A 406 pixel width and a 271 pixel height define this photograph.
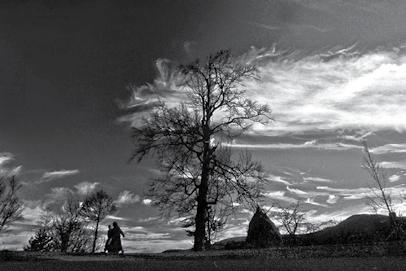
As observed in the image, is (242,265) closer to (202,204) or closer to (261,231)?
(202,204)

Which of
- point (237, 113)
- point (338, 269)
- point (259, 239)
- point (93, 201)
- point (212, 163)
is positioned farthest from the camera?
point (93, 201)

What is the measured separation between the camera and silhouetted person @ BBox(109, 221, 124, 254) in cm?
2012

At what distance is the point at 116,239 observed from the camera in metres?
20.3

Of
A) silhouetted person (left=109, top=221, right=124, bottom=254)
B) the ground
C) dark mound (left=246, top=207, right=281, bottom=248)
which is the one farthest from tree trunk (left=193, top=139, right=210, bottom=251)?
the ground

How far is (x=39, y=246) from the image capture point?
164 feet

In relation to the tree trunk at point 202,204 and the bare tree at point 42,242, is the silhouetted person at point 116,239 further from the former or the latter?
the bare tree at point 42,242

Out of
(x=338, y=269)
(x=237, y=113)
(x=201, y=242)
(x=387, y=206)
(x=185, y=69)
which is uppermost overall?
(x=185, y=69)

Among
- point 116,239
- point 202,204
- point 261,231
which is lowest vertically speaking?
point 116,239

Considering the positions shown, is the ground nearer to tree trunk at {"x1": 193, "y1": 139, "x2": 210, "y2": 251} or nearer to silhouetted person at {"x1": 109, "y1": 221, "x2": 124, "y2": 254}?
silhouetted person at {"x1": 109, "y1": 221, "x2": 124, "y2": 254}

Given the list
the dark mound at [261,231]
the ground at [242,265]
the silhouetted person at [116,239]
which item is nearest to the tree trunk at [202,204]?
the silhouetted person at [116,239]

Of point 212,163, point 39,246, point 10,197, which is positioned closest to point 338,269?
point 212,163

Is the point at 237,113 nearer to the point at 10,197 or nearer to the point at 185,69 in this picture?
the point at 185,69

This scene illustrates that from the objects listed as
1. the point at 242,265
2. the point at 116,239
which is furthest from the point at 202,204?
the point at 242,265

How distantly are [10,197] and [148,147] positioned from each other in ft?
63.8
